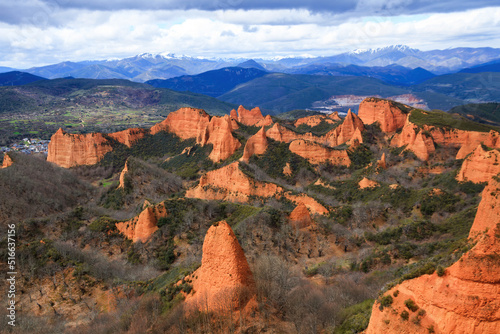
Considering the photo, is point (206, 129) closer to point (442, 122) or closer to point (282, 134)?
point (282, 134)

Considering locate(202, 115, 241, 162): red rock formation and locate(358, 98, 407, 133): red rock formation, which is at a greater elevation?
locate(358, 98, 407, 133): red rock formation

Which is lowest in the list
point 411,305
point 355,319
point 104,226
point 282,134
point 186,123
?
point 104,226

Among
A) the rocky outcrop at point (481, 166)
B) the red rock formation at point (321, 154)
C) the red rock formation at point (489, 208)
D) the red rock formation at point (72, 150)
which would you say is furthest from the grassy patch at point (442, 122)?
the red rock formation at point (72, 150)

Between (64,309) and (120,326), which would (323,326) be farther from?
(64,309)

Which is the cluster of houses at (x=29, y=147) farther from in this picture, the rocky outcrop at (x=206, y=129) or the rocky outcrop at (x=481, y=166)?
the rocky outcrop at (x=481, y=166)

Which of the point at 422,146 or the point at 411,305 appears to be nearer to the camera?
the point at 411,305

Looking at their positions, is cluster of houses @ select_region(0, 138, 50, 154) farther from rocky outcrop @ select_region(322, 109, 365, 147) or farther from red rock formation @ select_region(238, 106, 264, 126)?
rocky outcrop @ select_region(322, 109, 365, 147)

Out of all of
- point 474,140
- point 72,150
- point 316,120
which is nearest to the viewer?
point 474,140

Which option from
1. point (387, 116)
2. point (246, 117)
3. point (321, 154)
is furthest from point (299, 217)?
point (246, 117)

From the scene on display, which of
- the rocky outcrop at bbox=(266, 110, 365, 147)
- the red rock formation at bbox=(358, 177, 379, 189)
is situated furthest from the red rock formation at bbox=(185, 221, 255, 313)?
the rocky outcrop at bbox=(266, 110, 365, 147)
